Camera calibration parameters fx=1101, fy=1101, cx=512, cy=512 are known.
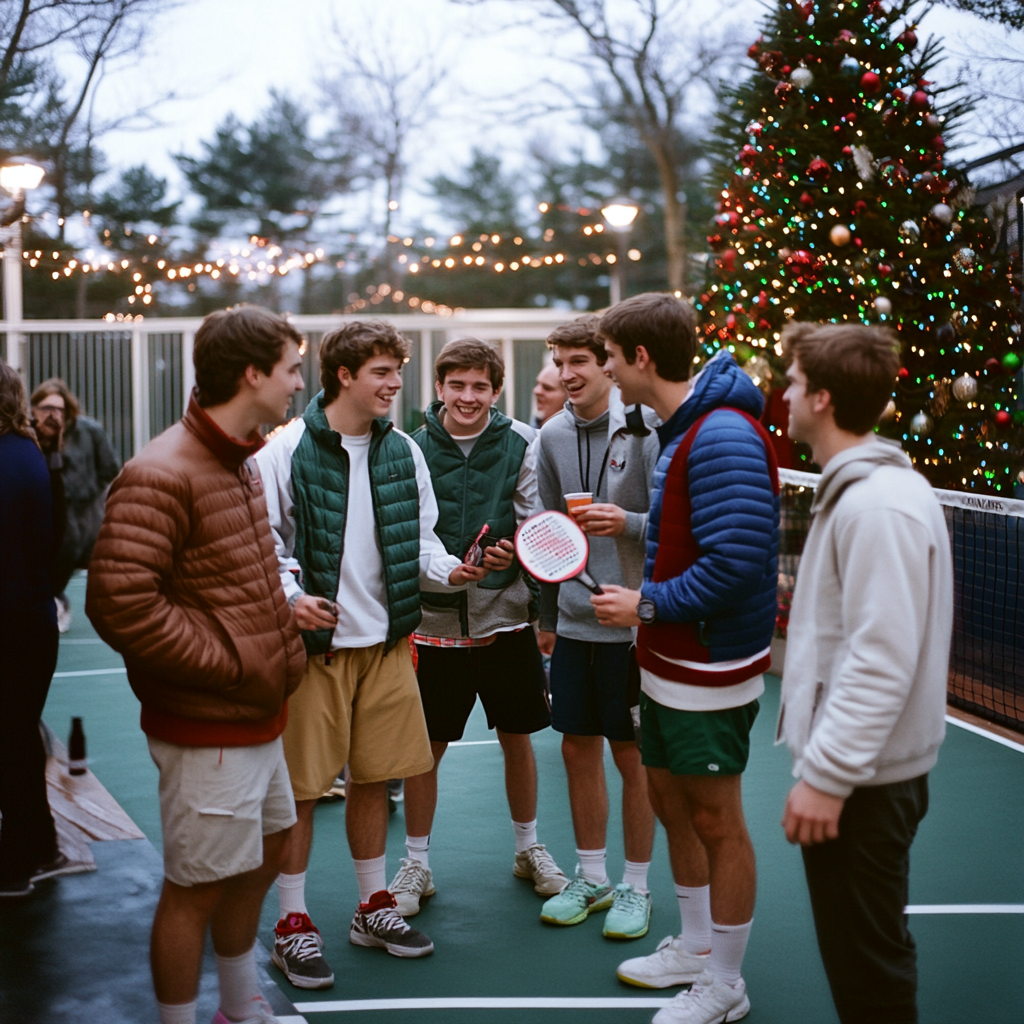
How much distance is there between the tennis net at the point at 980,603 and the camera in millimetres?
6543

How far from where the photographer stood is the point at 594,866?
4.01m

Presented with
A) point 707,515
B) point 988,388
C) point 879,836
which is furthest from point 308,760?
point 988,388

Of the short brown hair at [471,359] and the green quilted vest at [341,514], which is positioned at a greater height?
the short brown hair at [471,359]

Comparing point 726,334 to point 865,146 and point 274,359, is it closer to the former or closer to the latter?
point 865,146

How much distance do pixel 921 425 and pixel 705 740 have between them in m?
6.58

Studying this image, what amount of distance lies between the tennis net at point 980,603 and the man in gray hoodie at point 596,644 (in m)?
2.27

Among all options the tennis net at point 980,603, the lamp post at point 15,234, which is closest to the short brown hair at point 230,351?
the lamp post at point 15,234

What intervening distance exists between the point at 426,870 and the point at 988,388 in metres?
6.82

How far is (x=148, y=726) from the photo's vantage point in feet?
8.64

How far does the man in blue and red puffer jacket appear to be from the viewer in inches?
112

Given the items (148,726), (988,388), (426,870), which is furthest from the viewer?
(988,388)

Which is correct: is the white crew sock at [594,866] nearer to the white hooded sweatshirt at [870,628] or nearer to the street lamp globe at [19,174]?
the white hooded sweatshirt at [870,628]

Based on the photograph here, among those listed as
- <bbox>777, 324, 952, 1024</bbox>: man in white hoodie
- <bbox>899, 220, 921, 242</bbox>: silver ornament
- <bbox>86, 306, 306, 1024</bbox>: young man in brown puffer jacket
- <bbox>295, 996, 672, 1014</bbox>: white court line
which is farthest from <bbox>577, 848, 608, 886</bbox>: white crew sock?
<bbox>899, 220, 921, 242</bbox>: silver ornament

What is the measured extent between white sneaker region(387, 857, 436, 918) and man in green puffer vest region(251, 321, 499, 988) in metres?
0.23
